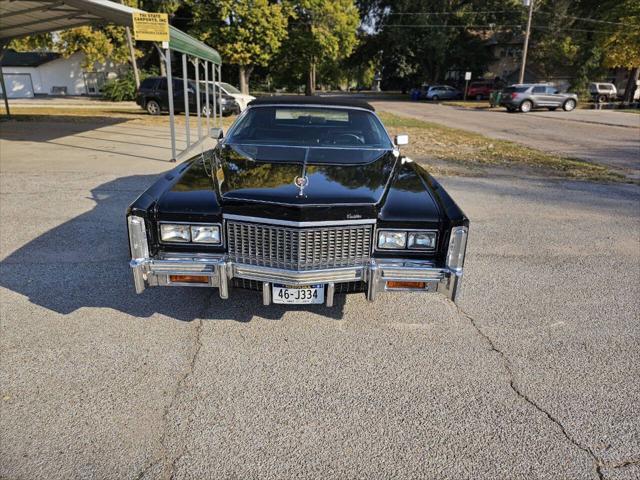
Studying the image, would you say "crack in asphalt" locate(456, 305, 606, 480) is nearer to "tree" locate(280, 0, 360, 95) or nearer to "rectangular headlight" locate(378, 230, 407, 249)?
"rectangular headlight" locate(378, 230, 407, 249)

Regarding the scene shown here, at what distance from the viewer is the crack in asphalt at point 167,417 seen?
2149 mm

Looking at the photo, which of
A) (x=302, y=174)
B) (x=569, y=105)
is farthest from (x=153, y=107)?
(x=569, y=105)

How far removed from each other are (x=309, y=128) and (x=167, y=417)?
10.0 ft

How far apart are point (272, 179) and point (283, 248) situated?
595 millimetres

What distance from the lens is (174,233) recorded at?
3094 millimetres

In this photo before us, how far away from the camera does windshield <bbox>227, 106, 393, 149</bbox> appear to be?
438 centimetres

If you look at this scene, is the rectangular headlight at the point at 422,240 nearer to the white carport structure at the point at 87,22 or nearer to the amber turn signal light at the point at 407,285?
the amber turn signal light at the point at 407,285

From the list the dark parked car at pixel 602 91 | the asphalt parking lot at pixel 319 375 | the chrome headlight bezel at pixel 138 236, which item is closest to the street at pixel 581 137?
the asphalt parking lot at pixel 319 375

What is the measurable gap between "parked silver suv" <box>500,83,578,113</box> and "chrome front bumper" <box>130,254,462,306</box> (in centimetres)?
2978

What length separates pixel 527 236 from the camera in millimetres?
5719

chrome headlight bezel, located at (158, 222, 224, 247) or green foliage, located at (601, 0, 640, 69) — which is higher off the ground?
green foliage, located at (601, 0, 640, 69)

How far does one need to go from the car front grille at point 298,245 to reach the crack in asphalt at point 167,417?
703mm

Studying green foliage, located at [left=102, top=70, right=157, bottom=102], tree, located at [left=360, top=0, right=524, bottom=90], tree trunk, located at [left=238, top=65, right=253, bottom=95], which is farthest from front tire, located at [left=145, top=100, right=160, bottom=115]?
tree, located at [left=360, top=0, right=524, bottom=90]

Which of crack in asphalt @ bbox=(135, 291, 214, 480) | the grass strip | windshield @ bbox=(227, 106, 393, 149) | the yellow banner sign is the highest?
the yellow banner sign
